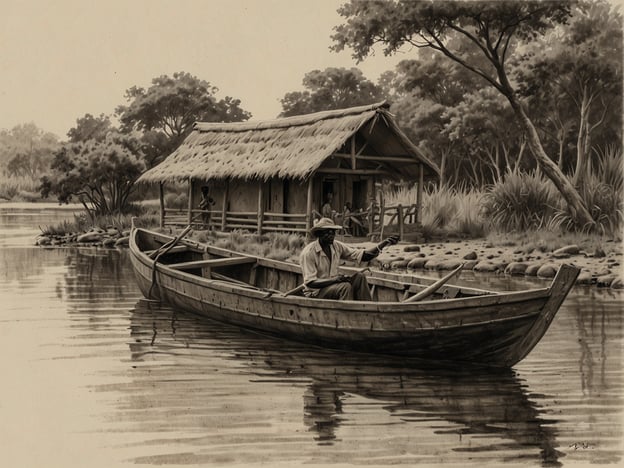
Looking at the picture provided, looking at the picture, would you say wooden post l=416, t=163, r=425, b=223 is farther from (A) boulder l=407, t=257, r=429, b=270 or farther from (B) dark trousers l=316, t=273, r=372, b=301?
(B) dark trousers l=316, t=273, r=372, b=301

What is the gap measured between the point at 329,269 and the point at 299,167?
1112 cm

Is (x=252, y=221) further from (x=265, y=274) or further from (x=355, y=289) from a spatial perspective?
(x=355, y=289)

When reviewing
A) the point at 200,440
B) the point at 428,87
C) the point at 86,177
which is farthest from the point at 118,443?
the point at 428,87

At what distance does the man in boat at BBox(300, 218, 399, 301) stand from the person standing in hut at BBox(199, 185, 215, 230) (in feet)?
51.1

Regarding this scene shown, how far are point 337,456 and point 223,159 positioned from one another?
1861 cm

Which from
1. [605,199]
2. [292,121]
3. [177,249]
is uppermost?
[292,121]

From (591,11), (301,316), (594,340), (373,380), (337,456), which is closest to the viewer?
(337,456)

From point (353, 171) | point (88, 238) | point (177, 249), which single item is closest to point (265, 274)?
point (177, 249)

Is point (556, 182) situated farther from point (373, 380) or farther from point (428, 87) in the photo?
point (428, 87)

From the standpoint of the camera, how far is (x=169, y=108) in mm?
42500

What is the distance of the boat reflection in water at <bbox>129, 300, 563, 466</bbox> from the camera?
18.7ft

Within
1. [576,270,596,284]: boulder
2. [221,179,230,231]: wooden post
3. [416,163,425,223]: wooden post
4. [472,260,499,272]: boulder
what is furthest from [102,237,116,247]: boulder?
[576,270,596,284]: boulder

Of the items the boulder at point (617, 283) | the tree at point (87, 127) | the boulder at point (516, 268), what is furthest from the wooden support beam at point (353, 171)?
the tree at point (87, 127)

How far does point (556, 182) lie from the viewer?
63.0 feet
